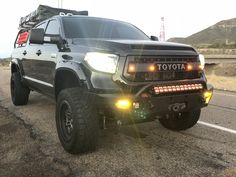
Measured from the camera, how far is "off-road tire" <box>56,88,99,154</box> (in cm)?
448

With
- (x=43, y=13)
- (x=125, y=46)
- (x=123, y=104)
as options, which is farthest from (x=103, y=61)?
(x=43, y=13)

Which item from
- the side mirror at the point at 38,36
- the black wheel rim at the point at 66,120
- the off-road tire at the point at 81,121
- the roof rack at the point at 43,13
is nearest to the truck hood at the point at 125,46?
the off-road tire at the point at 81,121

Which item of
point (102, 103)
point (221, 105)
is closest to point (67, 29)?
point (102, 103)

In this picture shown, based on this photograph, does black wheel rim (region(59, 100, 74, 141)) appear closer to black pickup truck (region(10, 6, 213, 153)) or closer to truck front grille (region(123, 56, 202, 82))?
black pickup truck (region(10, 6, 213, 153))

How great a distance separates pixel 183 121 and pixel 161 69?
5.11ft

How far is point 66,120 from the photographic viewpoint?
16.4 feet

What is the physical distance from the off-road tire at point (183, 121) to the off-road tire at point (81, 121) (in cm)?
146

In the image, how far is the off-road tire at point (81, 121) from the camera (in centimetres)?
448

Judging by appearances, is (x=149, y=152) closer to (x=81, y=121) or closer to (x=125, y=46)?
(x=81, y=121)

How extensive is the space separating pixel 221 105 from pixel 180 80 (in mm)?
4541

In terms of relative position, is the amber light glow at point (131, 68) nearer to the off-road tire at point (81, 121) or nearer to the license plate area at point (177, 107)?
the off-road tire at point (81, 121)

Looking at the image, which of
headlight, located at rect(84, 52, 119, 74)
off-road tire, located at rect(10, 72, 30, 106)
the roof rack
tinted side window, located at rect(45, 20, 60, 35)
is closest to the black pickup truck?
headlight, located at rect(84, 52, 119, 74)

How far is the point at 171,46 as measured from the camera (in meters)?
4.76

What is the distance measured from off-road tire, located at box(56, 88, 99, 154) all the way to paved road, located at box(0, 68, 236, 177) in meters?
0.15
